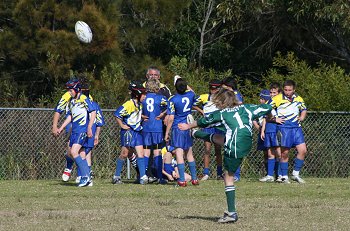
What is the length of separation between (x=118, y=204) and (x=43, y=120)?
7235mm

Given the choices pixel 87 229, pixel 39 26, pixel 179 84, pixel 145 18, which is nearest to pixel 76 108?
pixel 179 84

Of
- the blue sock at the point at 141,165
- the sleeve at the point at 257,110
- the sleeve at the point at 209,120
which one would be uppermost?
the sleeve at the point at 257,110

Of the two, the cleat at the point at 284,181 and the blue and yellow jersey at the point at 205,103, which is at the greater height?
the blue and yellow jersey at the point at 205,103

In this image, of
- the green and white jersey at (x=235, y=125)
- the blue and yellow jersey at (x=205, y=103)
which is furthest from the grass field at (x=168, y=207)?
the blue and yellow jersey at (x=205, y=103)

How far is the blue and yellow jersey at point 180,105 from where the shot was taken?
1606cm

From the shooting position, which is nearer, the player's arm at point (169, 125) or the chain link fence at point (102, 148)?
the player's arm at point (169, 125)

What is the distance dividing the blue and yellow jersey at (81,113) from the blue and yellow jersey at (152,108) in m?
1.30

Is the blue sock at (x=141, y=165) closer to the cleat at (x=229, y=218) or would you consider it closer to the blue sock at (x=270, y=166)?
the blue sock at (x=270, y=166)

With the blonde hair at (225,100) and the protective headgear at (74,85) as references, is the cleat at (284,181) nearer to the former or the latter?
the protective headgear at (74,85)

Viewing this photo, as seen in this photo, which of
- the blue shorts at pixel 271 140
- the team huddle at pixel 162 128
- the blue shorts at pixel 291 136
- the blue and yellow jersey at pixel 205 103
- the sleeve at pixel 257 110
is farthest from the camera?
the blue shorts at pixel 271 140

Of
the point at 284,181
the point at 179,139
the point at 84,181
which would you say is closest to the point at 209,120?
the point at 179,139

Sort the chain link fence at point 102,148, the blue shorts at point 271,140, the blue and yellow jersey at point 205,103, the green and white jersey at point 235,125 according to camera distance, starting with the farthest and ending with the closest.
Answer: the chain link fence at point 102,148, the blue shorts at point 271,140, the blue and yellow jersey at point 205,103, the green and white jersey at point 235,125

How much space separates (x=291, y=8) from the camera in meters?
24.4

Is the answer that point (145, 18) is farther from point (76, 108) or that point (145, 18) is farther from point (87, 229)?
point (87, 229)
